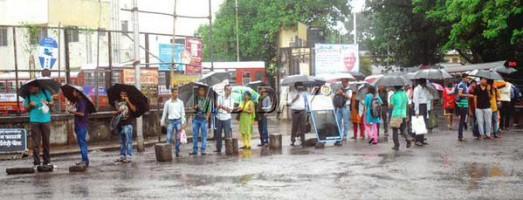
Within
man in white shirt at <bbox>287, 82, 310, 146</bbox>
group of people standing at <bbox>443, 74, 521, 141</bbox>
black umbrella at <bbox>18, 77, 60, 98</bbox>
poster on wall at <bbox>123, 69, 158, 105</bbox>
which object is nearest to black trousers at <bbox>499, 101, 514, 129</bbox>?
group of people standing at <bbox>443, 74, 521, 141</bbox>

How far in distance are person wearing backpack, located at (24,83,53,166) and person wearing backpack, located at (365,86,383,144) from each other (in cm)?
837

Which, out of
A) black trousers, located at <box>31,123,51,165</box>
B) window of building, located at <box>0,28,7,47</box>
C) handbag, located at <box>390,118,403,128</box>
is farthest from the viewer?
window of building, located at <box>0,28,7,47</box>

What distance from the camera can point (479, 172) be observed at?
11.6m

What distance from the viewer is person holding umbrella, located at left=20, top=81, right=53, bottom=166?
13.4 metres

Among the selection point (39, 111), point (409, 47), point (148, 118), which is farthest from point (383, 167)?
point (409, 47)

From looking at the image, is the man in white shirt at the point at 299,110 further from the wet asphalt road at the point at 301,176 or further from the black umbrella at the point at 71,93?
the black umbrella at the point at 71,93

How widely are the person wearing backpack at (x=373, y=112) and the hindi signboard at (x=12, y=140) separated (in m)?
8.71

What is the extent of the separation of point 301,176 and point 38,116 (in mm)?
5463

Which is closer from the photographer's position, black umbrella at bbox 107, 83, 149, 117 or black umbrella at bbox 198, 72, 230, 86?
black umbrella at bbox 107, 83, 149, 117

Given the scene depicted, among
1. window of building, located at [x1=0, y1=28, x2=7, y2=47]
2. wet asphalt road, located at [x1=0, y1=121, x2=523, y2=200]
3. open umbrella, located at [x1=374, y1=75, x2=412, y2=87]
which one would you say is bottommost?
wet asphalt road, located at [x1=0, y1=121, x2=523, y2=200]

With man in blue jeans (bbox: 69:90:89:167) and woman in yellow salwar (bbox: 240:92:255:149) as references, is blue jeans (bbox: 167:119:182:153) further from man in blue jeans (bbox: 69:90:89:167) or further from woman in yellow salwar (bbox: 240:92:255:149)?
man in blue jeans (bbox: 69:90:89:167)

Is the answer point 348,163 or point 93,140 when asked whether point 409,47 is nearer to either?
point 93,140

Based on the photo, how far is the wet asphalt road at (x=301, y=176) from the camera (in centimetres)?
977

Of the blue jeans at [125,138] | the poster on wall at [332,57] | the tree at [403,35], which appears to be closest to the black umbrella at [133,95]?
the blue jeans at [125,138]
